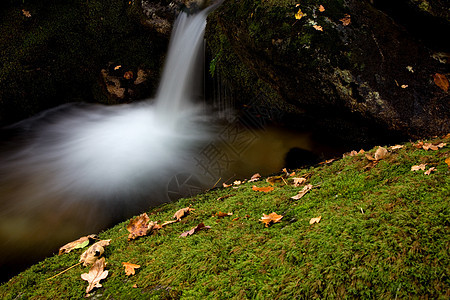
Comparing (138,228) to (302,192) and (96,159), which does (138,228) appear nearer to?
(302,192)

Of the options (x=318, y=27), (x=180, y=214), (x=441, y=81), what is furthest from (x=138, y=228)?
(x=441, y=81)

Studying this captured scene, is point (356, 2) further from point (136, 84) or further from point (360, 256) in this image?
point (136, 84)

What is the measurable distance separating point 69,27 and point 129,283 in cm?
852

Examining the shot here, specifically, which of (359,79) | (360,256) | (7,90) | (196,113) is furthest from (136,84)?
(360,256)

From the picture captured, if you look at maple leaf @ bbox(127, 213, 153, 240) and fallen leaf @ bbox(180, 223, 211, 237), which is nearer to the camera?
fallen leaf @ bbox(180, 223, 211, 237)

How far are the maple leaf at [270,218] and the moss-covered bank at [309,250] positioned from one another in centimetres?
5

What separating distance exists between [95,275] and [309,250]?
1.37 metres

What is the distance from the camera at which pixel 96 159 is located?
18.5 feet

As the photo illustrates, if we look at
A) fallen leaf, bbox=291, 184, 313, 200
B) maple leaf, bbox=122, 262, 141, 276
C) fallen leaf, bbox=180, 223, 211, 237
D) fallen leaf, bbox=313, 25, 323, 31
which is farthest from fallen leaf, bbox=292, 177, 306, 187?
fallen leaf, bbox=313, 25, 323, 31

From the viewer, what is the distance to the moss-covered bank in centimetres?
105

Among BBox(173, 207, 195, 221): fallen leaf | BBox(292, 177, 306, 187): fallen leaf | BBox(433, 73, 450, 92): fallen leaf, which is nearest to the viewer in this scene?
BBox(173, 207, 195, 221): fallen leaf

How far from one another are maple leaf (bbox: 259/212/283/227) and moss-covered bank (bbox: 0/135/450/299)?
47mm

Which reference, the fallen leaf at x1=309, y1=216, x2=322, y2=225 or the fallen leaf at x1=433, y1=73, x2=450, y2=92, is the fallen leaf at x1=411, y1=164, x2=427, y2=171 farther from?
the fallen leaf at x1=433, y1=73, x2=450, y2=92

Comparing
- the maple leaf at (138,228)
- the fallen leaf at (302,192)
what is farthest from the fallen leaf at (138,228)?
the fallen leaf at (302,192)
